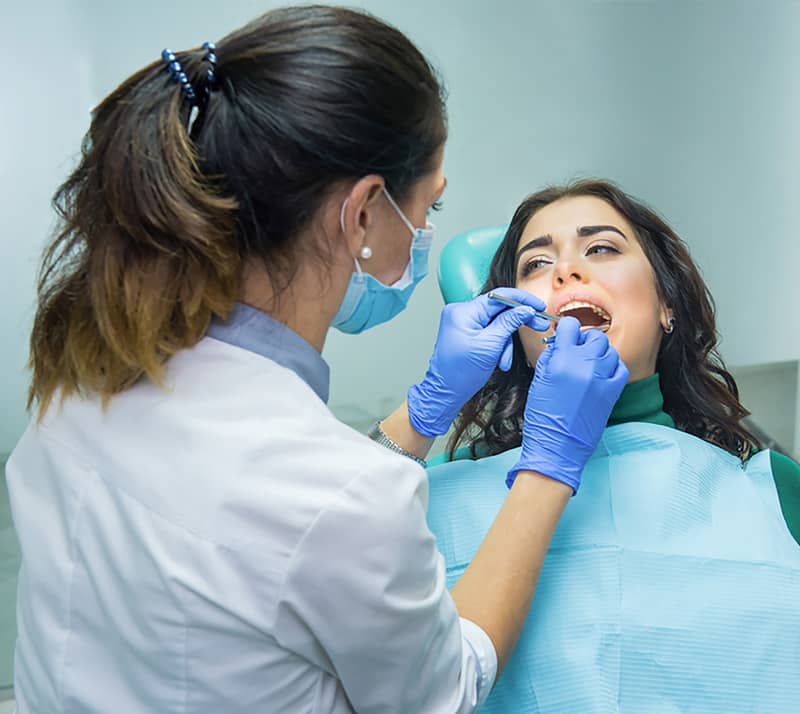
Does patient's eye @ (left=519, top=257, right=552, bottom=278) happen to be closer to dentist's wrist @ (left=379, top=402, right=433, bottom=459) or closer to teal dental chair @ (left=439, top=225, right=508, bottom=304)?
teal dental chair @ (left=439, top=225, right=508, bottom=304)

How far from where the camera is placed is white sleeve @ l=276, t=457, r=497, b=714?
2.48 feet

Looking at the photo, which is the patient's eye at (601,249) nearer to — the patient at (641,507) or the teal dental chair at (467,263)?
the patient at (641,507)

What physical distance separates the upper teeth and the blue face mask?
1.46 feet

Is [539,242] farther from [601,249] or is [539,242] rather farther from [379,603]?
[379,603]

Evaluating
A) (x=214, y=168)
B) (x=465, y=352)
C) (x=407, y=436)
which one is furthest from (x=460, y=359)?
(x=214, y=168)

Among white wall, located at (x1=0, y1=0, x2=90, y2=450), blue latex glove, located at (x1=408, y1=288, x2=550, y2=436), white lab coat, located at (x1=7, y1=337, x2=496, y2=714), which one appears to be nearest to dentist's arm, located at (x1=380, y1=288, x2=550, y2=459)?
Answer: blue latex glove, located at (x1=408, y1=288, x2=550, y2=436)

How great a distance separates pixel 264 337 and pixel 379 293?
184 mm

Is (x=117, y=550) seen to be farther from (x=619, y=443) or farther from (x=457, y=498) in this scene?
(x=619, y=443)

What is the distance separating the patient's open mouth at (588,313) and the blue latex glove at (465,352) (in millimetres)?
92

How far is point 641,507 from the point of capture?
1307 millimetres

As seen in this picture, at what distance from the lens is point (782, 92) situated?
245 cm

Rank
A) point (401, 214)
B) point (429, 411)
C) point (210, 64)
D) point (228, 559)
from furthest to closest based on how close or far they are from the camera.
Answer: point (429, 411) → point (401, 214) → point (210, 64) → point (228, 559)

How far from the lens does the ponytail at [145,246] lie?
808 millimetres

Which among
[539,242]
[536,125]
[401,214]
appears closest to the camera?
[401,214]
